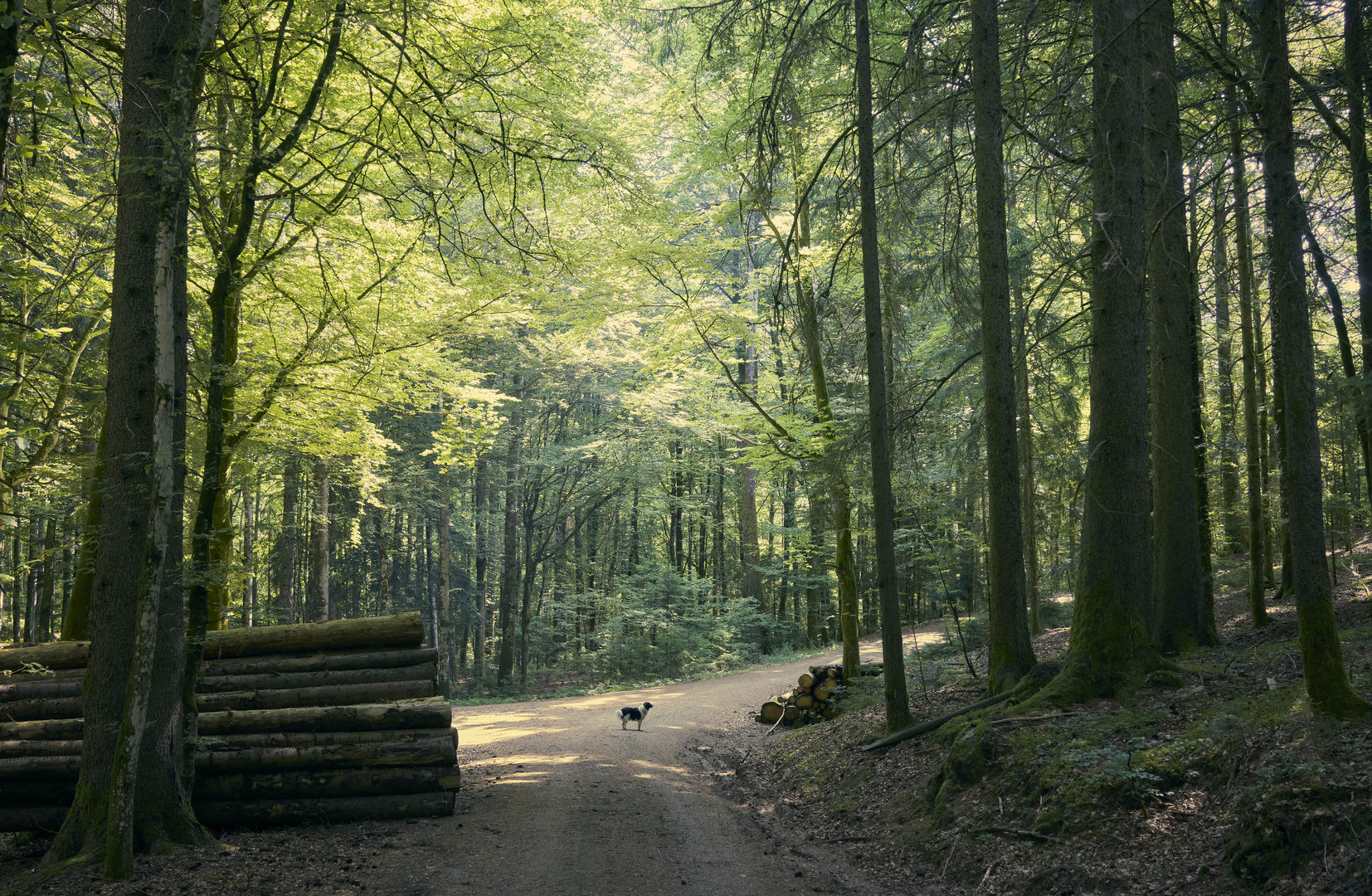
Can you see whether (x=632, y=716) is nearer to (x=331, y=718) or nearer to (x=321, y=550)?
(x=331, y=718)

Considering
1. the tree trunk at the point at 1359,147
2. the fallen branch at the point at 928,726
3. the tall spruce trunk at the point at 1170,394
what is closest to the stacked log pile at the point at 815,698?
the fallen branch at the point at 928,726

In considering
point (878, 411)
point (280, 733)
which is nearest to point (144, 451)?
point (280, 733)

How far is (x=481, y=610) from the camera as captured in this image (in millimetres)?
30578

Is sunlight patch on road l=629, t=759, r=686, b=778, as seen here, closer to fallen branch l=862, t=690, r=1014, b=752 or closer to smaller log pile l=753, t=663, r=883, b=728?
fallen branch l=862, t=690, r=1014, b=752

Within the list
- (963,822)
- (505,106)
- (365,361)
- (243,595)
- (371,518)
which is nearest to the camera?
(963,822)

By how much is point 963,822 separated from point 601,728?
30.2 feet

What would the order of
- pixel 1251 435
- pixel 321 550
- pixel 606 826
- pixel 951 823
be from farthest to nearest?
pixel 321 550 < pixel 1251 435 < pixel 606 826 < pixel 951 823

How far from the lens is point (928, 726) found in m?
8.62

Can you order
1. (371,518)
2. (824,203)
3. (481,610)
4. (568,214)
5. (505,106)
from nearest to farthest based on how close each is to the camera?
(505,106) → (824,203) → (568,214) → (371,518) → (481,610)

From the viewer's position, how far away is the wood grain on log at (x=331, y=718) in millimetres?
8117

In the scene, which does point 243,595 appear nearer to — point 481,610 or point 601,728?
point 481,610

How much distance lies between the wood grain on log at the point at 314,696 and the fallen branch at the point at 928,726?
5.50 metres

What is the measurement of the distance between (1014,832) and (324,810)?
6.60 metres

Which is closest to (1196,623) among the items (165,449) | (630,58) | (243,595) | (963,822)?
(963,822)
